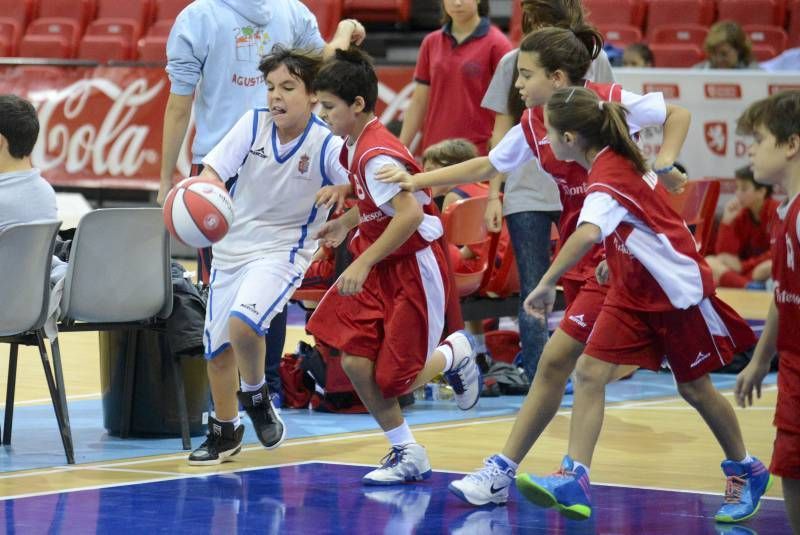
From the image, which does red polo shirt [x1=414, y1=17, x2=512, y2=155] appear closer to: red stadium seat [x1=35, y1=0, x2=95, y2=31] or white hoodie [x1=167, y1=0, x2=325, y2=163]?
white hoodie [x1=167, y1=0, x2=325, y2=163]

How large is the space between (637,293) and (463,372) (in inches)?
52.7

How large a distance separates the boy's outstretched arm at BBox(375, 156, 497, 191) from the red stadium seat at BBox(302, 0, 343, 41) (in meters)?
9.76

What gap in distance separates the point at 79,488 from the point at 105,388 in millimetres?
1315

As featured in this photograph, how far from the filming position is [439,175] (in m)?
5.43

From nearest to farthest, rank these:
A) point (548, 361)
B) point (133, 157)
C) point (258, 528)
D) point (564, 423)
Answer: point (258, 528) → point (548, 361) → point (564, 423) → point (133, 157)

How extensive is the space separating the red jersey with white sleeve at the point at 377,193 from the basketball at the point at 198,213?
49cm

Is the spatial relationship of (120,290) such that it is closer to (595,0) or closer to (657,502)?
(657,502)

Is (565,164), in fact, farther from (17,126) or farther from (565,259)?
(17,126)

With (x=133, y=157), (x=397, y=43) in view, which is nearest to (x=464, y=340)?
(x=133, y=157)

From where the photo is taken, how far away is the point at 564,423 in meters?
7.26

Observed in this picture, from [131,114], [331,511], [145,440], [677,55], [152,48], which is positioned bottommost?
[131,114]

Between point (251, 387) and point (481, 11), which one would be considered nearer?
point (251, 387)

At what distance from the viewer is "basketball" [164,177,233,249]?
5.60m

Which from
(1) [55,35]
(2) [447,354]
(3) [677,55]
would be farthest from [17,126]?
(1) [55,35]
